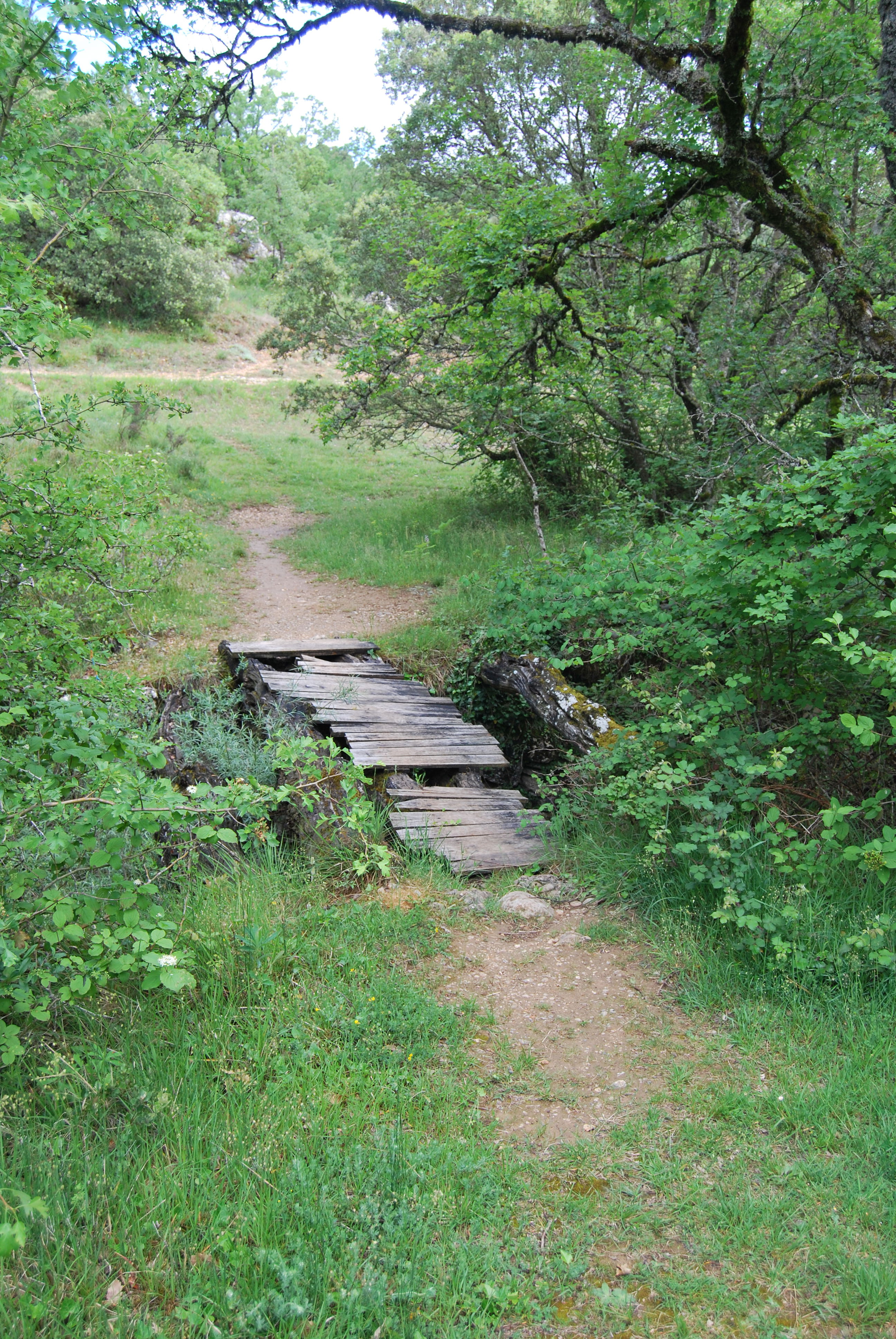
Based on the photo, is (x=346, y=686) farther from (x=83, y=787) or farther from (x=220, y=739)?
(x=83, y=787)

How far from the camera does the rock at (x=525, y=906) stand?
14.5 feet

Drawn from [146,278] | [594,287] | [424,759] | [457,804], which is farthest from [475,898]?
[146,278]

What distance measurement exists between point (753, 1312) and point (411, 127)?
17.3 meters

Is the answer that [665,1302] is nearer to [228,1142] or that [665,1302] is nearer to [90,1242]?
[228,1142]

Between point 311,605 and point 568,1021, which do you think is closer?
point 568,1021

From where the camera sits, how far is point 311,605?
999cm

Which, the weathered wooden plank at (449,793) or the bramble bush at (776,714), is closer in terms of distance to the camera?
the bramble bush at (776,714)

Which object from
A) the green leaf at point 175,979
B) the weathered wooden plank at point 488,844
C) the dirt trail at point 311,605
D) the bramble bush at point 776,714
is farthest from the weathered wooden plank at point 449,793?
the green leaf at point 175,979

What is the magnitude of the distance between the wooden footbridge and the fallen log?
554 millimetres

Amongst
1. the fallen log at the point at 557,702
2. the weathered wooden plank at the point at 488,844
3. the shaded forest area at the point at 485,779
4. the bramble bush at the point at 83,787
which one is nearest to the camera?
the shaded forest area at the point at 485,779

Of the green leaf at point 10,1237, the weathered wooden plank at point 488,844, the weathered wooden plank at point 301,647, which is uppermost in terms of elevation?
the weathered wooden plank at point 301,647

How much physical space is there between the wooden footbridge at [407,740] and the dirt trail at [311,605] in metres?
0.81

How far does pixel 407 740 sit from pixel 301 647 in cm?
214

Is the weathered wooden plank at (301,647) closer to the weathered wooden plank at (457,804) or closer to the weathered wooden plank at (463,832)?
the weathered wooden plank at (457,804)
